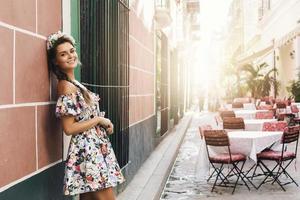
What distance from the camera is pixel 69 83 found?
12.0 feet

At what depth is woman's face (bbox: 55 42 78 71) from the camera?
371cm

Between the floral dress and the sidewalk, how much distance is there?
2941mm

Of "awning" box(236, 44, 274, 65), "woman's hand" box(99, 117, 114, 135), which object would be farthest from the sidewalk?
"awning" box(236, 44, 274, 65)

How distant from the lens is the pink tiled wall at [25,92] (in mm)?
2947

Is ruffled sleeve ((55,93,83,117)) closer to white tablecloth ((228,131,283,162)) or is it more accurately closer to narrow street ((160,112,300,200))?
narrow street ((160,112,300,200))

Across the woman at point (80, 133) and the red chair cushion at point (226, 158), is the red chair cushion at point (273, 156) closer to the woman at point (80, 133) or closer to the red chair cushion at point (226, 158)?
the red chair cushion at point (226, 158)

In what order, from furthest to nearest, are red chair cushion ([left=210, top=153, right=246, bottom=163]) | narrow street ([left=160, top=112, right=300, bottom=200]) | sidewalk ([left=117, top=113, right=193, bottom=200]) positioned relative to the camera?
red chair cushion ([left=210, top=153, right=246, bottom=163])
narrow street ([left=160, top=112, right=300, bottom=200])
sidewalk ([left=117, top=113, right=193, bottom=200])

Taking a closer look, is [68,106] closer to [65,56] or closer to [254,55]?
[65,56]

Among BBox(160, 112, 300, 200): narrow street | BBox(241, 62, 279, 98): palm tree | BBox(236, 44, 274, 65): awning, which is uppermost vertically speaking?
BBox(236, 44, 274, 65): awning

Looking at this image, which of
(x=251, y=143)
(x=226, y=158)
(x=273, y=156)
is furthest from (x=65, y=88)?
(x=273, y=156)

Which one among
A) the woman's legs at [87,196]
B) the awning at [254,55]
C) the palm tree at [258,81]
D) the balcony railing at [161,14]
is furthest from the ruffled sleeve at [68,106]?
the awning at [254,55]

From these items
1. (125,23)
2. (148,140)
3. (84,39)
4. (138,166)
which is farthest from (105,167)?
(148,140)

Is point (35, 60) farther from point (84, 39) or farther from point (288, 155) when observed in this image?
point (288, 155)

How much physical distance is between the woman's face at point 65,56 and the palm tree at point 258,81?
79.4ft
